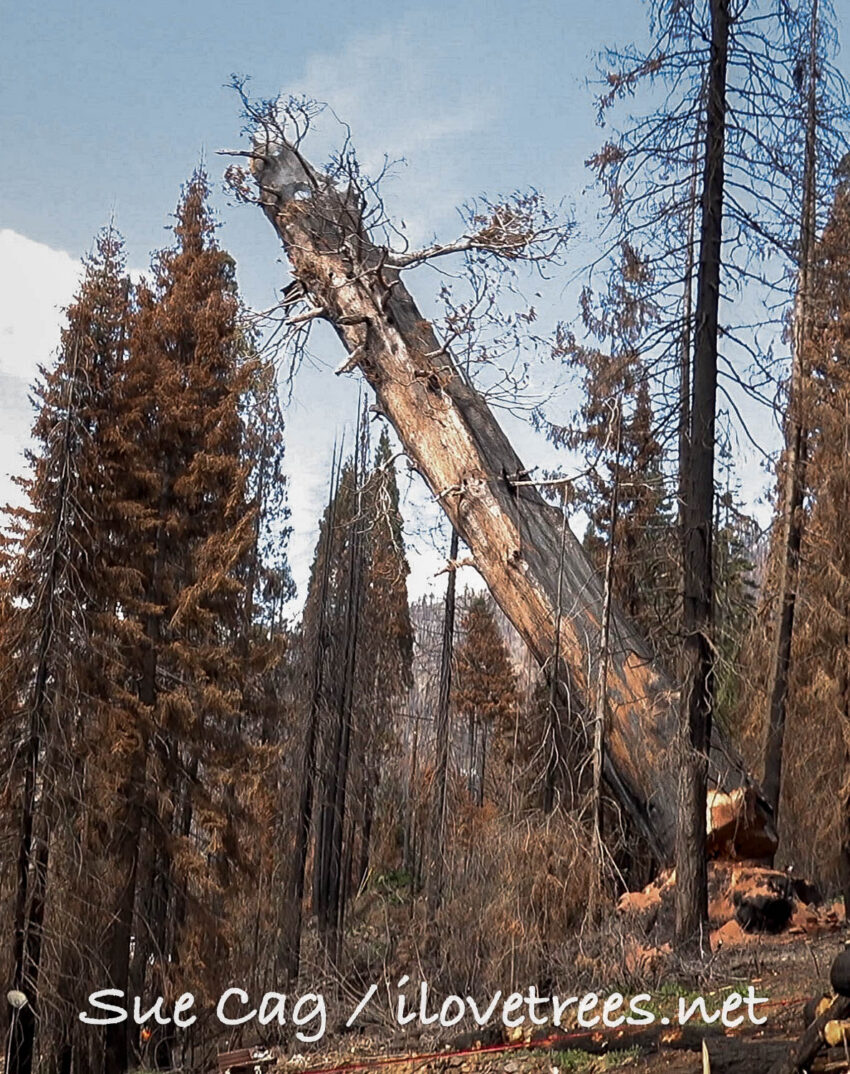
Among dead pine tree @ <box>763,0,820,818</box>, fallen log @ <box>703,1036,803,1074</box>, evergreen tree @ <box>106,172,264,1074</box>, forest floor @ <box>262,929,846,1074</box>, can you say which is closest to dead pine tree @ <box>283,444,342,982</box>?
evergreen tree @ <box>106,172,264,1074</box>

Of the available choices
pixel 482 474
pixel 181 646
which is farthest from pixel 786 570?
pixel 181 646

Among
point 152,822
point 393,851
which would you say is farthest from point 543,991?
point 393,851

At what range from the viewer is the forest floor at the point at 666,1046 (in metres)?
5.67

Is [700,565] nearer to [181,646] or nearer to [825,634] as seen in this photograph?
[825,634]

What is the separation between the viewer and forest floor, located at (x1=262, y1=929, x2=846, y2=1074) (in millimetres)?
5668

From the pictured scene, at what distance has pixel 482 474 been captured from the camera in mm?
10766

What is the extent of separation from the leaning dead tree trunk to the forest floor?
1.70 m

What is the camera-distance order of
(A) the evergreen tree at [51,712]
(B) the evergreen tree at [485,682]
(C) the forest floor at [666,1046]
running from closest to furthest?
(C) the forest floor at [666,1046] → (A) the evergreen tree at [51,712] → (B) the evergreen tree at [485,682]

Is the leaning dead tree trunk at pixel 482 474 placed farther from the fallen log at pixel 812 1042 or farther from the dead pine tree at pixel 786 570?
the fallen log at pixel 812 1042

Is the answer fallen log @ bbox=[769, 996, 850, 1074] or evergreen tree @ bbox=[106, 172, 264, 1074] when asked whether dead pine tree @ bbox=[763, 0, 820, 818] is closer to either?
evergreen tree @ bbox=[106, 172, 264, 1074]

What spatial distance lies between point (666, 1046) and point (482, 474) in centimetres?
612

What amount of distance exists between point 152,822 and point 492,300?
845cm

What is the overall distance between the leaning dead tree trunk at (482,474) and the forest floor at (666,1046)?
1.70 m

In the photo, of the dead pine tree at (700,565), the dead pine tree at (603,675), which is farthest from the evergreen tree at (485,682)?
the dead pine tree at (700,565)
